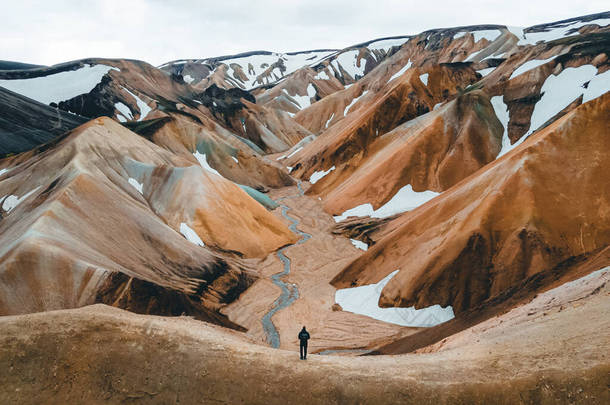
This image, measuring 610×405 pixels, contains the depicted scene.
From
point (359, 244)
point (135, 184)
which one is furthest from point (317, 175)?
point (135, 184)

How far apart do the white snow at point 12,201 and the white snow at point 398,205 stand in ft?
93.0

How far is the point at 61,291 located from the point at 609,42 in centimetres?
5835

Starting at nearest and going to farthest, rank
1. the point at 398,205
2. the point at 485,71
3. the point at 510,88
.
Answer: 1. the point at 398,205
2. the point at 510,88
3. the point at 485,71

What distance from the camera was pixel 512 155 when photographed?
27.4 metres

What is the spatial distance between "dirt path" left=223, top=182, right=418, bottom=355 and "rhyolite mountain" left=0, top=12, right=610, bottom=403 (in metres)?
0.16

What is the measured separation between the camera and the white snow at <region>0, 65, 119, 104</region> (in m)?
72.6

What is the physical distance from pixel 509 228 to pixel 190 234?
2219 cm

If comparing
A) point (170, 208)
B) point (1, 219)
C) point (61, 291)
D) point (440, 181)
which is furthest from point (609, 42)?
point (1, 219)

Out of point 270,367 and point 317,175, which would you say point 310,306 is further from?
point 317,175

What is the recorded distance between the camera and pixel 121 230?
23.2m

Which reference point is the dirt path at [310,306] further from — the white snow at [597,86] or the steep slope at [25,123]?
the steep slope at [25,123]

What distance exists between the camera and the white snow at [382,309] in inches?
816

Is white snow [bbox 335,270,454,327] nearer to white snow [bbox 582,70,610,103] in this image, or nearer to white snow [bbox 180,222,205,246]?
white snow [bbox 180,222,205,246]

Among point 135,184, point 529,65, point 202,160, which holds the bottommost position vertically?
point 135,184
